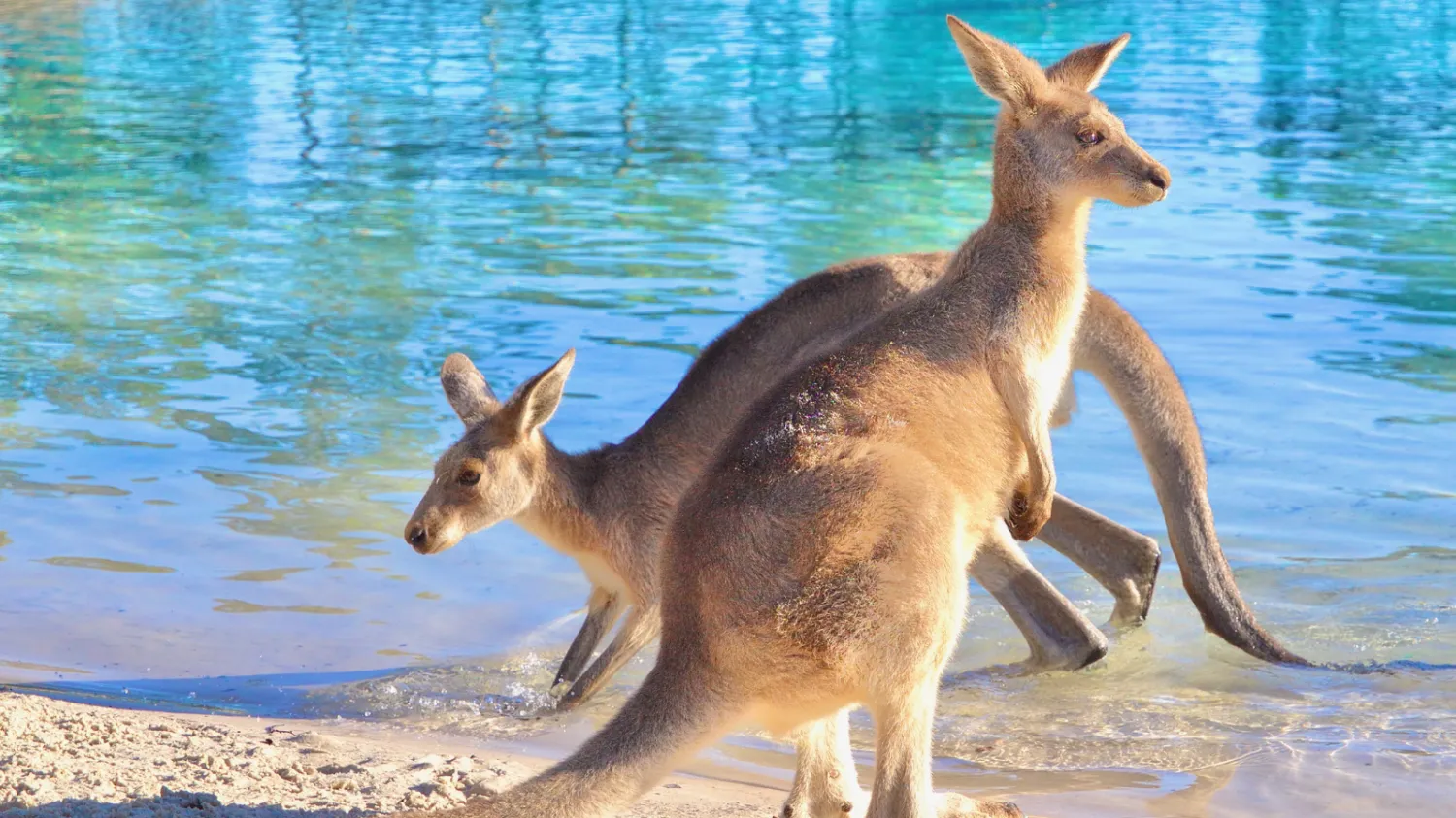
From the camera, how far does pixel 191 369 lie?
9398 millimetres

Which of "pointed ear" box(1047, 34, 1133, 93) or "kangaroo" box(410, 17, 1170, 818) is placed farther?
"pointed ear" box(1047, 34, 1133, 93)

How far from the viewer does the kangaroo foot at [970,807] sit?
3.84 metres

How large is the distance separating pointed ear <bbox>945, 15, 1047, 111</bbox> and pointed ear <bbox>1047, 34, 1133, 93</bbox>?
163mm

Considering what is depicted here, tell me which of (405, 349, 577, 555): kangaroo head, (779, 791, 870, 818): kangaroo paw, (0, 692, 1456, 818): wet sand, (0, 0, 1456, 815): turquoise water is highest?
(405, 349, 577, 555): kangaroo head

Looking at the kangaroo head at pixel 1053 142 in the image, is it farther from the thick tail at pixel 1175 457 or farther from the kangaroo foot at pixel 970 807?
the kangaroo foot at pixel 970 807

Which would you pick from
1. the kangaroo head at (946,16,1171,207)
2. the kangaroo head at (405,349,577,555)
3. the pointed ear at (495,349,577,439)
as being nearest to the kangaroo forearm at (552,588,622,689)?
the kangaroo head at (405,349,577,555)

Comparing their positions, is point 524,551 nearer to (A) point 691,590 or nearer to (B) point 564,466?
(B) point 564,466

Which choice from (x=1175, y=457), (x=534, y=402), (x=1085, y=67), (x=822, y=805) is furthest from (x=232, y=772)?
(x=1175, y=457)

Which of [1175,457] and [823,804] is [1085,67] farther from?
[823,804]

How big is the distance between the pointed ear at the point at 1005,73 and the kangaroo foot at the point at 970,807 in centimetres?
177

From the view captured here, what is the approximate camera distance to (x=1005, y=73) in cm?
446

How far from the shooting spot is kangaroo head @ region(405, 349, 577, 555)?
5.20 metres

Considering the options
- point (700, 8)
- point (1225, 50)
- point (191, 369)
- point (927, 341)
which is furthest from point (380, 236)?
point (700, 8)

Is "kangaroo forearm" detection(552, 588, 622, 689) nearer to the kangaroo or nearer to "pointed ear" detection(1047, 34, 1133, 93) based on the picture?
the kangaroo
